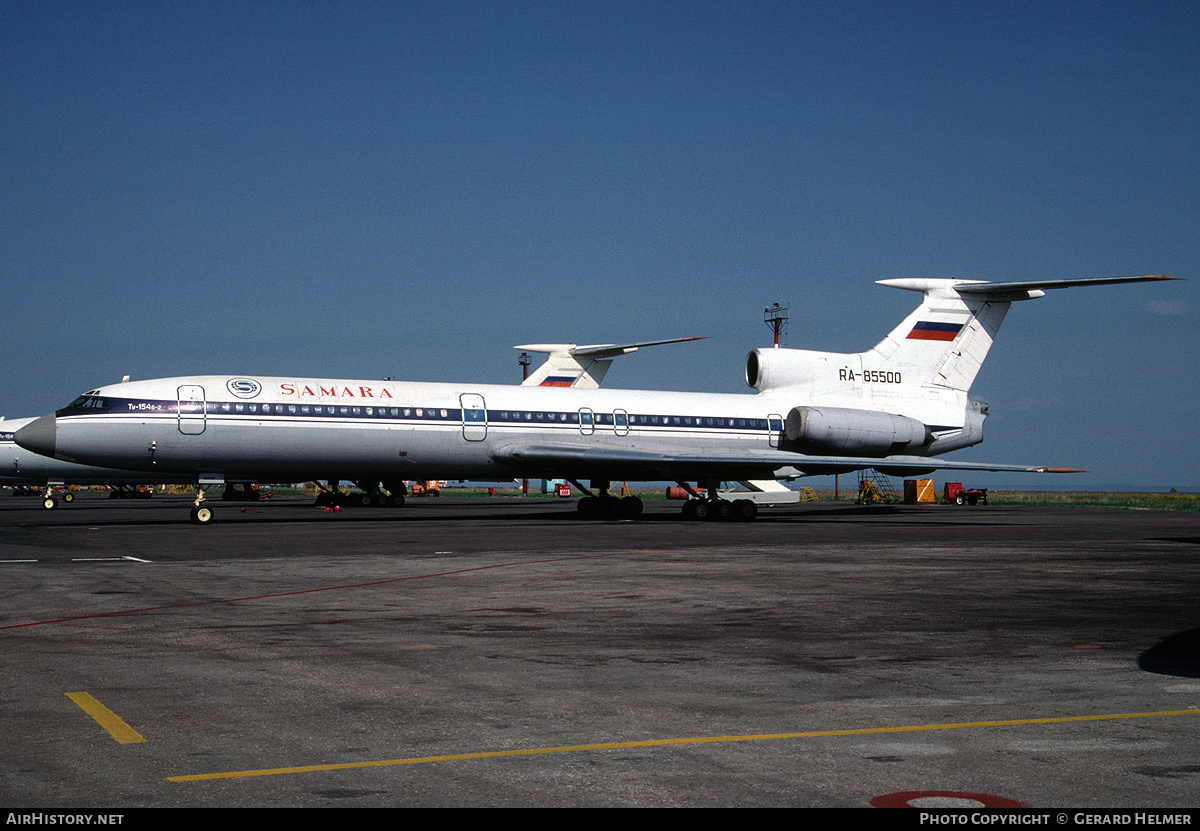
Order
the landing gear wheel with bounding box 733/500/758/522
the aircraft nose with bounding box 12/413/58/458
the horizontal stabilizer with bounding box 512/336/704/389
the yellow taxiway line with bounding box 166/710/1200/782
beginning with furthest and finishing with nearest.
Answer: the horizontal stabilizer with bounding box 512/336/704/389, the landing gear wheel with bounding box 733/500/758/522, the aircraft nose with bounding box 12/413/58/458, the yellow taxiway line with bounding box 166/710/1200/782

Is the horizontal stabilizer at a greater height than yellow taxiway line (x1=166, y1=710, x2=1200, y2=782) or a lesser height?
greater

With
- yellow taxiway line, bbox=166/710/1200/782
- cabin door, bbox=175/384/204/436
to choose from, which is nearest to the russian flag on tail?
cabin door, bbox=175/384/204/436

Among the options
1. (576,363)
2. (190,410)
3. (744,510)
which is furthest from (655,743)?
(576,363)

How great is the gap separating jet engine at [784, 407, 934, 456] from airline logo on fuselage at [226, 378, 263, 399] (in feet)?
56.5

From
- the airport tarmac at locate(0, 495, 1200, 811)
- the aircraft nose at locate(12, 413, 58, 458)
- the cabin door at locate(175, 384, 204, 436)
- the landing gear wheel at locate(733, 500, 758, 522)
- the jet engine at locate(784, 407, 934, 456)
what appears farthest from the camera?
the jet engine at locate(784, 407, 934, 456)

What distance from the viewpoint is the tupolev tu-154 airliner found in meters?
29.5

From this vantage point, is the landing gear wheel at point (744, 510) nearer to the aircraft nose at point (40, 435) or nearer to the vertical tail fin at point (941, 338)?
the vertical tail fin at point (941, 338)

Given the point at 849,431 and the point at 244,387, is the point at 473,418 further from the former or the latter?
the point at 849,431

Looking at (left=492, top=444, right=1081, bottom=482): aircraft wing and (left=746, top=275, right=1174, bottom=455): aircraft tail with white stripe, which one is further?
(left=746, top=275, right=1174, bottom=455): aircraft tail with white stripe

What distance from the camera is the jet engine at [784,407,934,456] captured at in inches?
1366

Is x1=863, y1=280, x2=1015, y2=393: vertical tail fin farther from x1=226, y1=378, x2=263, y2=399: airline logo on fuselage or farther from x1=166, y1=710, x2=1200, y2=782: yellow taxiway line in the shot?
x1=166, y1=710, x2=1200, y2=782: yellow taxiway line

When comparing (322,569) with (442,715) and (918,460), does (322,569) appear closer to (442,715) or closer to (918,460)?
(442,715)

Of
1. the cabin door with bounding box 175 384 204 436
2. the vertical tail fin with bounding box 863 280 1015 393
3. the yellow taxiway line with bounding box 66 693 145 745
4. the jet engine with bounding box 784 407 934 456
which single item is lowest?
the yellow taxiway line with bounding box 66 693 145 745

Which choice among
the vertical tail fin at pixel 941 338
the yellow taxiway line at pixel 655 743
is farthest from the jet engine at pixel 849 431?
the yellow taxiway line at pixel 655 743
